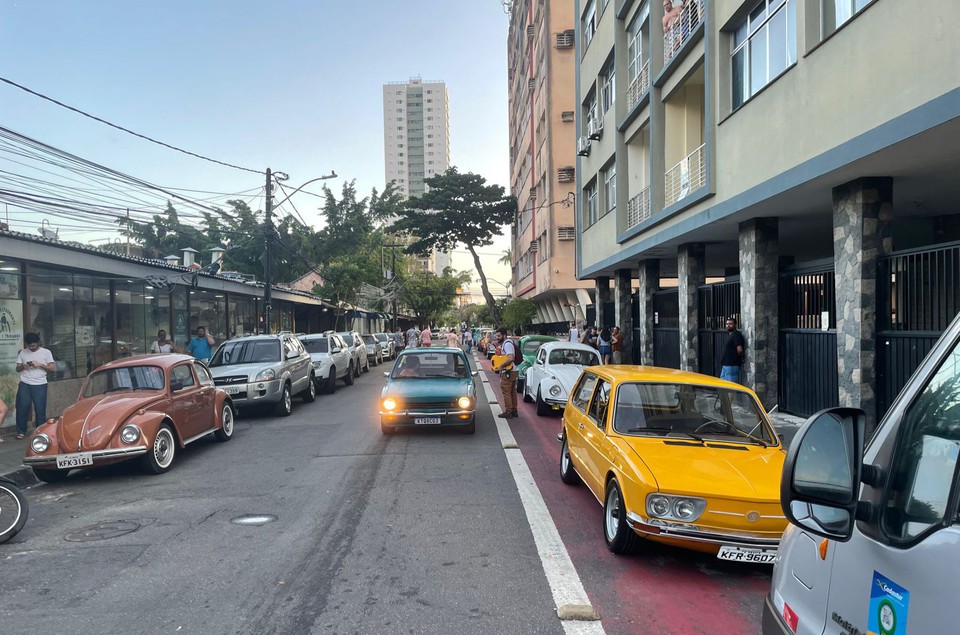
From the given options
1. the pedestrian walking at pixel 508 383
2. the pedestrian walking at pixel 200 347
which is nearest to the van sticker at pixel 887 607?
the pedestrian walking at pixel 508 383

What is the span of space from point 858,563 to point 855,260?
8448mm

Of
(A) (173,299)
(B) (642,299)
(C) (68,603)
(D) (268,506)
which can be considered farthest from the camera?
(B) (642,299)

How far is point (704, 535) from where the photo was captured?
4.47 metres

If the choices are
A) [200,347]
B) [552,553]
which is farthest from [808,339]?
[200,347]

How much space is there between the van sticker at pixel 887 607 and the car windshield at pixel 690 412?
3.95 metres

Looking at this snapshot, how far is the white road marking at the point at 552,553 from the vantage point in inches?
151

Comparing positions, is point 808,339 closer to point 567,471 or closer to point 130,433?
point 567,471

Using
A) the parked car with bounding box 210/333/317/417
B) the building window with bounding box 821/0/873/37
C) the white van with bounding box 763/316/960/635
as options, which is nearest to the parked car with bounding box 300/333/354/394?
the parked car with bounding box 210/333/317/417

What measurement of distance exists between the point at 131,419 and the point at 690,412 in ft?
22.1

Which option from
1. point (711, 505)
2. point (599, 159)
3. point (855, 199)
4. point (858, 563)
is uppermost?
point (599, 159)

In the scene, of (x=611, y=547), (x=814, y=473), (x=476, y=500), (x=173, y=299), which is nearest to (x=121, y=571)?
(x=476, y=500)

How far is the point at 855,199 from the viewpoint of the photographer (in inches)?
358

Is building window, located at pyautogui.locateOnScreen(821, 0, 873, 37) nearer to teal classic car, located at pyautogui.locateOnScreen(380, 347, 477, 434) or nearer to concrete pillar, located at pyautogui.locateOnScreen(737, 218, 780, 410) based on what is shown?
concrete pillar, located at pyautogui.locateOnScreen(737, 218, 780, 410)

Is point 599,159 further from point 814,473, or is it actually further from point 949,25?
point 814,473
